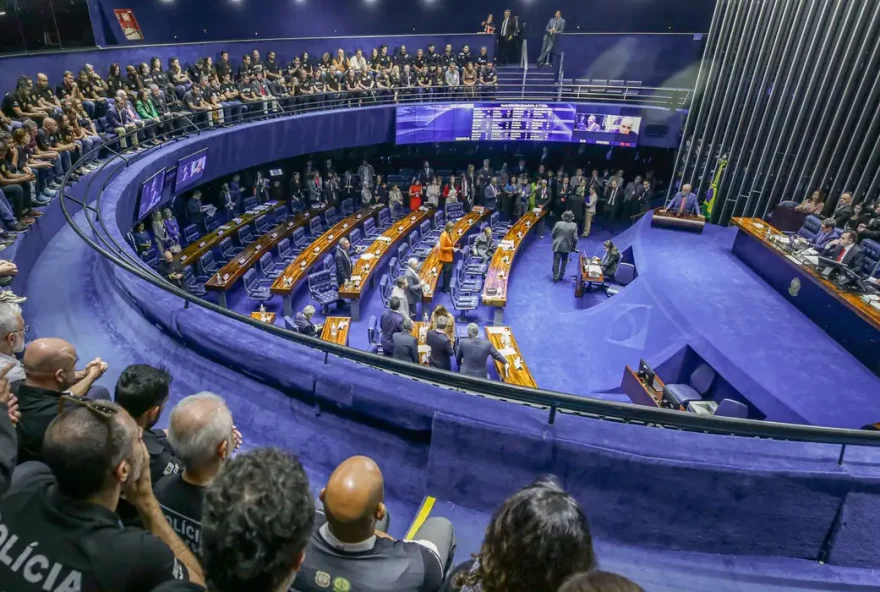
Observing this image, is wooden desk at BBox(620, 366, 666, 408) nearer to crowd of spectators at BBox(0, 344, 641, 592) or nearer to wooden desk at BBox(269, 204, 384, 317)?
crowd of spectators at BBox(0, 344, 641, 592)

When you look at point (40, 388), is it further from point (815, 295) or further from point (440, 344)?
point (815, 295)

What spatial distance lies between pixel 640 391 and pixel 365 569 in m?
6.48

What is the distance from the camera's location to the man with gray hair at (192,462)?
212 centimetres

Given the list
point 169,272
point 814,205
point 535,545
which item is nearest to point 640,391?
point 535,545

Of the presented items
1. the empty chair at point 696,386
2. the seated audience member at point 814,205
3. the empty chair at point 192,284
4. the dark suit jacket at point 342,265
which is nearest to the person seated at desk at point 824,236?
the seated audience member at point 814,205

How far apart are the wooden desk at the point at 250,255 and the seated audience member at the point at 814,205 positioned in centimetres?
1161

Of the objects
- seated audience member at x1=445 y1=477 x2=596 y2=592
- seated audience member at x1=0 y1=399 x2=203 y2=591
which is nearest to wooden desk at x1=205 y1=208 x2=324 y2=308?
seated audience member at x1=0 y1=399 x2=203 y2=591

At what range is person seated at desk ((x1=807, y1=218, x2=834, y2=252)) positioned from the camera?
8.96 m

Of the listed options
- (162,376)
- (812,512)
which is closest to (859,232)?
(812,512)

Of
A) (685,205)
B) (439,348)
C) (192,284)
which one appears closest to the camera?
(439,348)

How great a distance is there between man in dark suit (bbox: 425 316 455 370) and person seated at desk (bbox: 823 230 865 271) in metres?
5.89

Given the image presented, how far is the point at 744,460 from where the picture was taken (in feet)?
9.16

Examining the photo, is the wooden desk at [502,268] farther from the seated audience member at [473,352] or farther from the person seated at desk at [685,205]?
the person seated at desk at [685,205]

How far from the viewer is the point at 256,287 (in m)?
12.1
